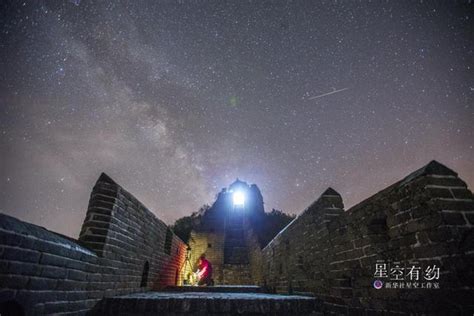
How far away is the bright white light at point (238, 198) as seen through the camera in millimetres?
30906

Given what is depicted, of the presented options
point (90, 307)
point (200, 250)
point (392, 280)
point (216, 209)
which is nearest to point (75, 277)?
point (90, 307)

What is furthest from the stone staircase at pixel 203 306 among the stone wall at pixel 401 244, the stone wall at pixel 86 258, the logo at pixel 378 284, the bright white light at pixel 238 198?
the bright white light at pixel 238 198

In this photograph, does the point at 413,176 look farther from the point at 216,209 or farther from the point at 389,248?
the point at 216,209

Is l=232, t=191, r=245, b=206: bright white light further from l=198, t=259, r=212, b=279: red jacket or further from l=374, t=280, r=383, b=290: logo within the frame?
l=374, t=280, r=383, b=290: logo

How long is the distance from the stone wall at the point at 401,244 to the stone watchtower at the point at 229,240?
9.68 meters

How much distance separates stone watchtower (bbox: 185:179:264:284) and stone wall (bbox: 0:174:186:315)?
851 cm

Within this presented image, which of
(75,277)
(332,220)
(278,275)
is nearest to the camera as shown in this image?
(75,277)

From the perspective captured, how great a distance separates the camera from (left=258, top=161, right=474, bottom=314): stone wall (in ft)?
6.40

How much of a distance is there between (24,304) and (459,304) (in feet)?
13.8

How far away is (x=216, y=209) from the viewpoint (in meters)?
29.1

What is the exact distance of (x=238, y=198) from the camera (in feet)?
104

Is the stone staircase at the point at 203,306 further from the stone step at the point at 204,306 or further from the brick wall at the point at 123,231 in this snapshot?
the brick wall at the point at 123,231

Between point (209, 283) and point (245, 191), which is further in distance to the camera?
point (245, 191)

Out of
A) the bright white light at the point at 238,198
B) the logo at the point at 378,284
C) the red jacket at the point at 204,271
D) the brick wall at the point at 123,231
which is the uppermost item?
the bright white light at the point at 238,198
